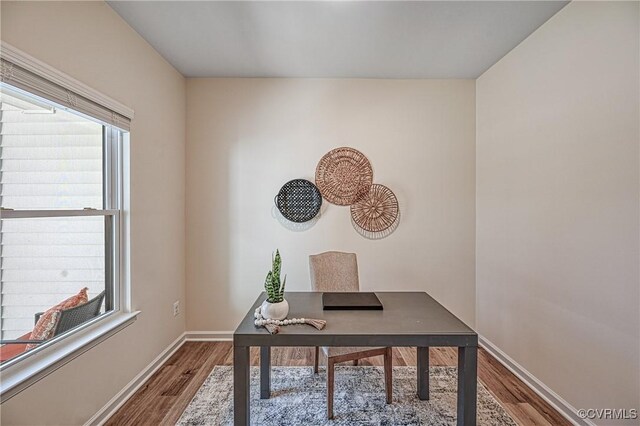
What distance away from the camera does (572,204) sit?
6.73 feet

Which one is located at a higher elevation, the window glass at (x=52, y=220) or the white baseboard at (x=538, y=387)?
the window glass at (x=52, y=220)

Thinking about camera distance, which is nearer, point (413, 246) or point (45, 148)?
point (45, 148)

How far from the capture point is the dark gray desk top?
1561 millimetres

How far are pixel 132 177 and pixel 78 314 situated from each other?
0.96 metres

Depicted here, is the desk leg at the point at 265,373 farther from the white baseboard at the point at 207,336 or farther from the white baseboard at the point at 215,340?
the white baseboard at the point at 207,336

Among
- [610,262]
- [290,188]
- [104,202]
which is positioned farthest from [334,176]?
[610,262]

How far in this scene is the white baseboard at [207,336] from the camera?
10.7 ft

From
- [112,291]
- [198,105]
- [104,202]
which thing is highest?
[198,105]

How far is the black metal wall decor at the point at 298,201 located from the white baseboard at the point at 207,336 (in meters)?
1.34

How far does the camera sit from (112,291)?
223 cm

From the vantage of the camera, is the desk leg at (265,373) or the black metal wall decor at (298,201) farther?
the black metal wall decor at (298,201)

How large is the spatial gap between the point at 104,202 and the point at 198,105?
148 cm

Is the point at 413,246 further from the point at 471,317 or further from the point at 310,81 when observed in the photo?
the point at 310,81

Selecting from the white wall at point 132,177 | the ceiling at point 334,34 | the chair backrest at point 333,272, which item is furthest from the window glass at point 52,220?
the chair backrest at point 333,272
